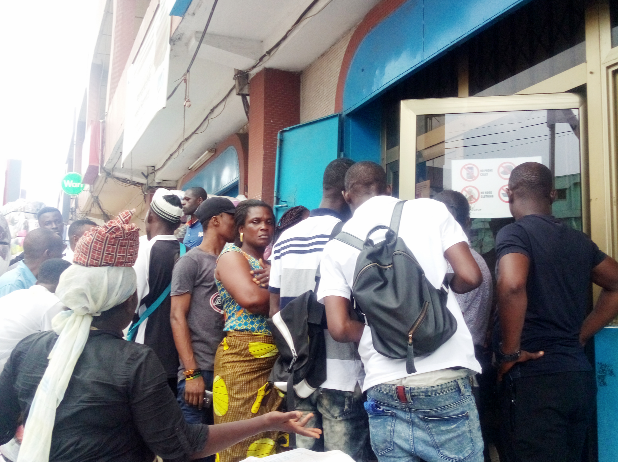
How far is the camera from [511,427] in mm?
2322

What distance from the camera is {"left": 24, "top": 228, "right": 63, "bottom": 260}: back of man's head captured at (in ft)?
12.0

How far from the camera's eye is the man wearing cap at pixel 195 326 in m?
2.70

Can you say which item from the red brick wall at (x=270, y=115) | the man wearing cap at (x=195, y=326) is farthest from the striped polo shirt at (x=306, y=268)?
the red brick wall at (x=270, y=115)

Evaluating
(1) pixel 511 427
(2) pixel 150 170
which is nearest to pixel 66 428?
(1) pixel 511 427

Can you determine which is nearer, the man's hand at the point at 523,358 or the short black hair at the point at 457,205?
the man's hand at the point at 523,358

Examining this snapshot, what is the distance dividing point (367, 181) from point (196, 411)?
1.55 meters

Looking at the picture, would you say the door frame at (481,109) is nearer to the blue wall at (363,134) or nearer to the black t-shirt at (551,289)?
the black t-shirt at (551,289)

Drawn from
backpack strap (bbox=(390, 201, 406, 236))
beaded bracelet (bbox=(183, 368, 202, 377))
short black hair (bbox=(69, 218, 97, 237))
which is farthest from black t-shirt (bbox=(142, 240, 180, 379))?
backpack strap (bbox=(390, 201, 406, 236))

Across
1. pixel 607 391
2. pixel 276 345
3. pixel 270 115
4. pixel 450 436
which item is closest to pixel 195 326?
pixel 276 345

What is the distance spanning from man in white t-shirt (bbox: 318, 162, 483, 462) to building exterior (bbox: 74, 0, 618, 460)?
1373 mm

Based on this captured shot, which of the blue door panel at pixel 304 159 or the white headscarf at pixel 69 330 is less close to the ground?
the blue door panel at pixel 304 159

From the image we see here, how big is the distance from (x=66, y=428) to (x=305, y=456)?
0.79 metres

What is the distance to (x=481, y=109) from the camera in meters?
3.43

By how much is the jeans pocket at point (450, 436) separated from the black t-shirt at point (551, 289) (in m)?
0.72
